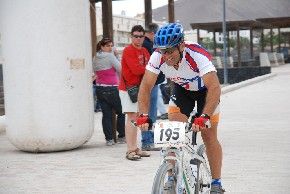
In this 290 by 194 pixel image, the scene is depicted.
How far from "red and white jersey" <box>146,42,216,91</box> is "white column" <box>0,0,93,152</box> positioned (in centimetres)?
358

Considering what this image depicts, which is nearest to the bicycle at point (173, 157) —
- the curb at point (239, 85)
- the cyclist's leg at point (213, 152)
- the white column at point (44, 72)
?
the cyclist's leg at point (213, 152)

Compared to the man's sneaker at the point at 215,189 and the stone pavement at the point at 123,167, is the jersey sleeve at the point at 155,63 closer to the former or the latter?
the man's sneaker at the point at 215,189

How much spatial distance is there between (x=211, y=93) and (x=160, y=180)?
85 cm

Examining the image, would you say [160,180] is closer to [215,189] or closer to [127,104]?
[215,189]

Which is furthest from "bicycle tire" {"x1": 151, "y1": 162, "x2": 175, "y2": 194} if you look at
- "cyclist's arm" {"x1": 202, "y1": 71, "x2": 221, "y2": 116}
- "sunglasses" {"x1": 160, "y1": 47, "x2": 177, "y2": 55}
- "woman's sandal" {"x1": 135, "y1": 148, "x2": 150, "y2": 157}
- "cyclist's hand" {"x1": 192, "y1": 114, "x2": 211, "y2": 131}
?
"woman's sandal" {"x1": 135, "y1": 148, "x2": 150, "y2": 157}

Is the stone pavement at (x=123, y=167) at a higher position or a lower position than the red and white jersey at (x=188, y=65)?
lower

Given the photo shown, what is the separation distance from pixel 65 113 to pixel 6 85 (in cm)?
91

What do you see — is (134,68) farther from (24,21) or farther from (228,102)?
(228,102)

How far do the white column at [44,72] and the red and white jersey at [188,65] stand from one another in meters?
3.58

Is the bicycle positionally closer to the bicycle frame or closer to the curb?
the bicycle frame

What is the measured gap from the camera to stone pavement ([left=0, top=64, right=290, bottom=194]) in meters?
6.02

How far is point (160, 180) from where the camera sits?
384 cm

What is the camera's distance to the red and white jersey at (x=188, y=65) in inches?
177

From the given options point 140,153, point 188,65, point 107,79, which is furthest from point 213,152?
point 107,79
